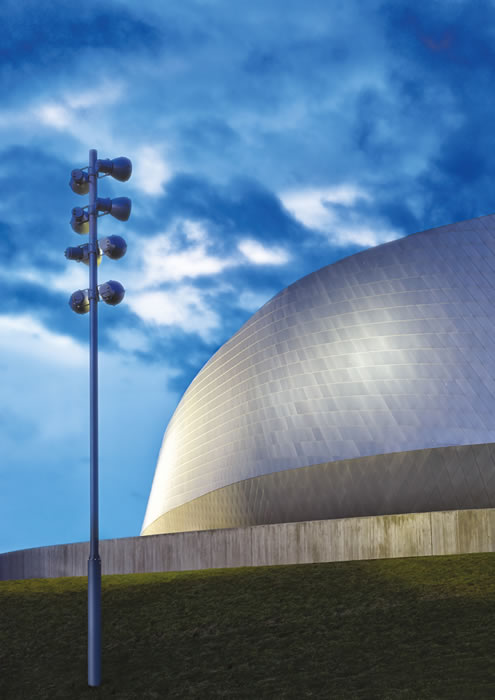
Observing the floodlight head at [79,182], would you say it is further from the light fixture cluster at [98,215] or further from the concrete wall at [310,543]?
the concrete wall at [310,543]

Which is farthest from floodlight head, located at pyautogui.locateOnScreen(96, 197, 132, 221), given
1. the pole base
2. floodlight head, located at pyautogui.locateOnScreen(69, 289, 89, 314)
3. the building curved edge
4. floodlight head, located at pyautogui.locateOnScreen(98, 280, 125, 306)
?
the building curved edge

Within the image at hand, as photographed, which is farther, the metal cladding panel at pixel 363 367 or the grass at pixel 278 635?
the metal cladding panel at pixel 363 367

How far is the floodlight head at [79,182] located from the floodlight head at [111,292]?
1.92 m

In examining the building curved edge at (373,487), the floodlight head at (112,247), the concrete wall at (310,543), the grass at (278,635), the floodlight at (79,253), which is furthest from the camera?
the building curved edge at (373,487)

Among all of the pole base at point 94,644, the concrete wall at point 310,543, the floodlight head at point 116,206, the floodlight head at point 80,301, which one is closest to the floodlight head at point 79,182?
the floodlight head at point 116,206

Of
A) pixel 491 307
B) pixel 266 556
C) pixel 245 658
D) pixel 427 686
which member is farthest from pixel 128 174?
pixel 491 307

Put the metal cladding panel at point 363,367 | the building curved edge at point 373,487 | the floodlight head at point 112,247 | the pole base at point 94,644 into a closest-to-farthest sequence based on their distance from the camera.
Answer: the pole base at point 94,644
the floodlight head at point 112,247
the building curved edge at point 373,487
the metal cladding panel at point 363,367

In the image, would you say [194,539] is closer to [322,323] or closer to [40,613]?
[40,613]

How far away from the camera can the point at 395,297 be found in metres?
26.1

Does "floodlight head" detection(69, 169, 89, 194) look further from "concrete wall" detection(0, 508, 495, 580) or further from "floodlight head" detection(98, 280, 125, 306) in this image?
"concrete wall" detection(0, 508, 495, 580)

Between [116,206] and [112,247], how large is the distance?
2.99 feet

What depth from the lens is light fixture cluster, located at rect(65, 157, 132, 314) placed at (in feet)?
43.1

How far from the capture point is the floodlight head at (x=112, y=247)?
13.0 meters

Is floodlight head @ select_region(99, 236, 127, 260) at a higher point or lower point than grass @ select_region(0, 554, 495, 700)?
higher
